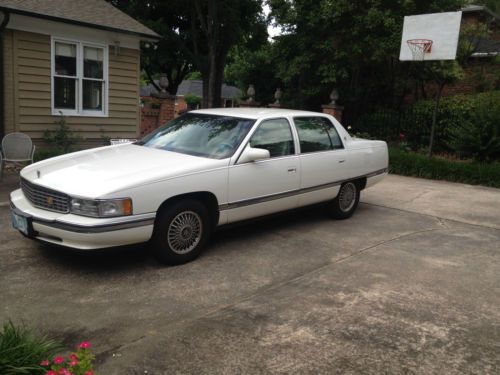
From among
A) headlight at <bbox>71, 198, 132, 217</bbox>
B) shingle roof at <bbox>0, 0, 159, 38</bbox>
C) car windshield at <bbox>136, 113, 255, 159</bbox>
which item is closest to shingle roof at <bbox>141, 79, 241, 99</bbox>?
shingle roof at <bbox>0, 0, 159, 38</bbox>

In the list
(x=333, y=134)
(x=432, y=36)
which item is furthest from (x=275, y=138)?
(x=432, y=36)

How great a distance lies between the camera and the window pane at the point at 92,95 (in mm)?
11633

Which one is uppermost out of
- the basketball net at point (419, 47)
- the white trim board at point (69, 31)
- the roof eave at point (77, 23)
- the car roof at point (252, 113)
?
the basketball net at point (419, 47)

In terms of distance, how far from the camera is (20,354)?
8.50 feet

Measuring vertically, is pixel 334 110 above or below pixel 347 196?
above

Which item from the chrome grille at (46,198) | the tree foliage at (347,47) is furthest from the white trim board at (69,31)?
the chrome grille at (46,198)

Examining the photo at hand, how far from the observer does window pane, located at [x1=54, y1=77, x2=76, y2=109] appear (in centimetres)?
1109

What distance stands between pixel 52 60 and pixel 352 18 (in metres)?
8.57

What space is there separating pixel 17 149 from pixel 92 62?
3.71m

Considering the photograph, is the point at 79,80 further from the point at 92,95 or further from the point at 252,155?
the point at 252,155

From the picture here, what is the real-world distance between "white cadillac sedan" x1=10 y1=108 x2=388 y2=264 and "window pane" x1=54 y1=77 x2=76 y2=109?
5.99 m

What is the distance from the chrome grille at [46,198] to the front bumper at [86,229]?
0.06 meters

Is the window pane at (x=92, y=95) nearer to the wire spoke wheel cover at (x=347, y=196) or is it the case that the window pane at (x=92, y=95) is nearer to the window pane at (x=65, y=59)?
the window pane at (x=65, y=59)

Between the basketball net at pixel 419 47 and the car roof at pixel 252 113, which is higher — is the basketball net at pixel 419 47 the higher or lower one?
the higher one
